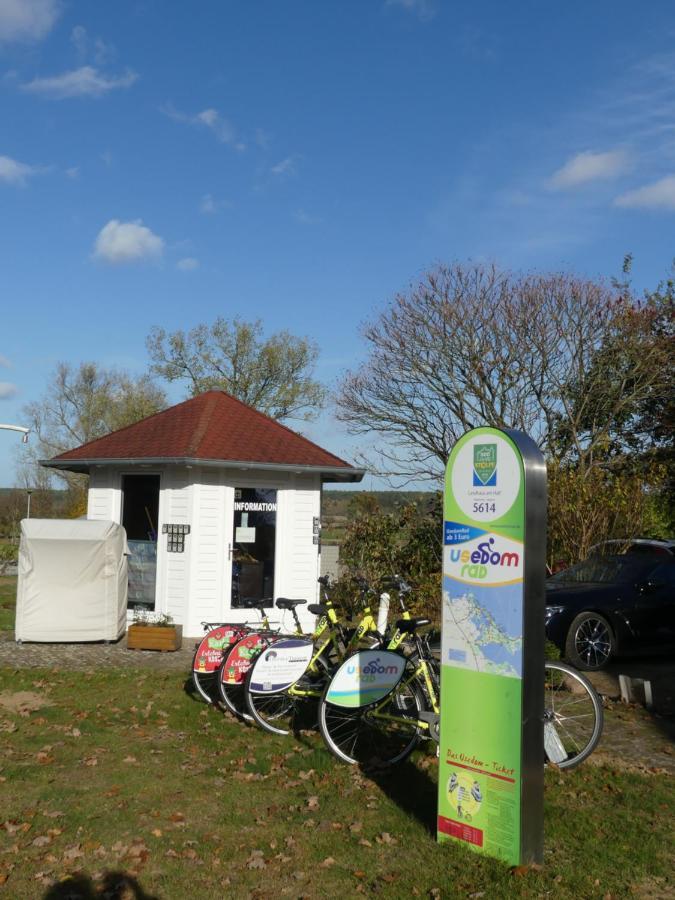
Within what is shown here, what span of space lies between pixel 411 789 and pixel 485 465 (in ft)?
8.93

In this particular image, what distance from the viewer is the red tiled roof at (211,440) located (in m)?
13.5

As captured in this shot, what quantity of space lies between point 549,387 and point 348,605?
10.1 m

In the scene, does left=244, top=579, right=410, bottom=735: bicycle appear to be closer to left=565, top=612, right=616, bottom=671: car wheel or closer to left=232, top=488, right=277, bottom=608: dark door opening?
left=565, top=612, right=616, bottom=671: car wheel

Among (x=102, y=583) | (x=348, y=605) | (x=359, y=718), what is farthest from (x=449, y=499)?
(x=348, y=605)

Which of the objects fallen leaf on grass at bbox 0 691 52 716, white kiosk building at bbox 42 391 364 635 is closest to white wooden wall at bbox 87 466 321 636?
white kiosk building at bbox 42 391 364 635

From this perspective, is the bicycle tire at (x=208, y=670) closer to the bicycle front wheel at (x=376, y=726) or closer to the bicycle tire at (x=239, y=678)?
the bicycle tire at (x=239, y=678)

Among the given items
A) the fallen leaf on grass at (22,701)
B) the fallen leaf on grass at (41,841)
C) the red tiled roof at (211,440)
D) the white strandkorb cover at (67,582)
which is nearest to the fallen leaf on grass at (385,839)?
the fallen leaf on grass at (41,841)

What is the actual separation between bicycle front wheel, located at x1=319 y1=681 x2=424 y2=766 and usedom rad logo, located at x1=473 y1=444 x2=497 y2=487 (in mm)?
2470

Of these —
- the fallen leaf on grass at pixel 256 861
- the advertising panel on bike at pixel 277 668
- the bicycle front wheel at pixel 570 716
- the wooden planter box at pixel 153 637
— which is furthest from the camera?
the wooden planter box at pixel 153 637

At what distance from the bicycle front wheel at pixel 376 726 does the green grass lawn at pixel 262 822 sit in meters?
0.18

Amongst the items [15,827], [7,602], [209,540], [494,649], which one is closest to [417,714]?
[494,649]

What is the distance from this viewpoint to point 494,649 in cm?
480

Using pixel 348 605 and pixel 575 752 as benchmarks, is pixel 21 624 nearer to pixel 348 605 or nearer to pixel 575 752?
pixel 348 605

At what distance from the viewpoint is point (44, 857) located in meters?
4.96
